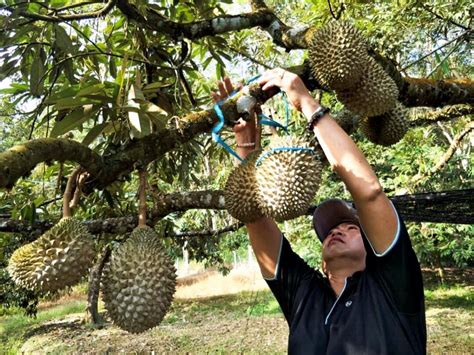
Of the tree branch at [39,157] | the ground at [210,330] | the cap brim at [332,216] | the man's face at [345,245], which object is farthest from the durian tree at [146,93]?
the ground at [210,330]

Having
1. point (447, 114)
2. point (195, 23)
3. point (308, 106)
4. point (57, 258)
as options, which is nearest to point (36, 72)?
point (195, 23)

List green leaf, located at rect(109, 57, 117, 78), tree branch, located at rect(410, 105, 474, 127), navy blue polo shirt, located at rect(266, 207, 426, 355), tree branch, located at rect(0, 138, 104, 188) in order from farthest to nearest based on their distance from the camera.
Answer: tree branch, located at rect(410, 105, 474, 127) → green leaf, located at rect(109, 57, 117, 78) → navy blue polo shirt, located at rect(266, 207, 426, 355) → tree branch, located at rect(0, 138, 104, 188)

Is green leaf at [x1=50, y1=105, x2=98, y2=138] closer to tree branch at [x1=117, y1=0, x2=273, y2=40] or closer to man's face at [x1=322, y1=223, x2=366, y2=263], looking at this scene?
tree branch at [x1=117, y1=0, x2=273, y2=40]

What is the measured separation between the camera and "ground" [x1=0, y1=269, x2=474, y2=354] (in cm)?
713

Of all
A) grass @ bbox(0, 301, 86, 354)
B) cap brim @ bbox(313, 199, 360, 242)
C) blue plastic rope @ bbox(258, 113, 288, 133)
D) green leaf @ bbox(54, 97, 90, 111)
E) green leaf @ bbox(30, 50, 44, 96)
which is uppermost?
green leaf @ bbox(30, 50, 44, 96)

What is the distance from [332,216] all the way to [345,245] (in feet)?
0.57

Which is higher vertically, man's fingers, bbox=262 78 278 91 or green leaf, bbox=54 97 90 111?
green leaf, bbox=54 97 90 111

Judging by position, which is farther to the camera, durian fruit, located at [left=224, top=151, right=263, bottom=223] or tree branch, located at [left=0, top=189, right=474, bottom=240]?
tree branch, located at [left=0, top=189, right=474, bottom=240]

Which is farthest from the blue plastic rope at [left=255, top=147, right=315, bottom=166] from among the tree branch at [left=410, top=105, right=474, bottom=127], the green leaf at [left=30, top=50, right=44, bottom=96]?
the tree branch at [left=410, top=105, right=474, bottom=127]

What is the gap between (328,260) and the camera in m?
1.54

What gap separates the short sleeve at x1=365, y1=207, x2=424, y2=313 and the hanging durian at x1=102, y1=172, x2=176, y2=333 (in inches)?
23.3

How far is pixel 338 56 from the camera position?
4.23 ft

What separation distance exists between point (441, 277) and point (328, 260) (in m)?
10.8

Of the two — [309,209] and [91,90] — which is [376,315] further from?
[309,209]
